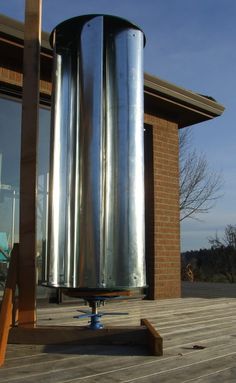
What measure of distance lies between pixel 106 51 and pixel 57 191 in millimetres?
1116

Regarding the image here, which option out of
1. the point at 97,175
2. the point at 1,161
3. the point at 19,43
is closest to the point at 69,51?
the point at 97,175

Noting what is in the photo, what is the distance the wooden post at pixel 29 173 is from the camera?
11.1ft

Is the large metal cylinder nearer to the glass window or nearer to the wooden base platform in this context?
the wooden base platform

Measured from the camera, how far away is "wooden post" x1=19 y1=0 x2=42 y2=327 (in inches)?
133

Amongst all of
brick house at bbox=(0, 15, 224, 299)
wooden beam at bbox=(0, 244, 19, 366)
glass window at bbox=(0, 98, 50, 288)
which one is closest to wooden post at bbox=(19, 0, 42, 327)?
wooden beam at bbox=(0, 244, 19, 366)

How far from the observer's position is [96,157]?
3352 millimetres

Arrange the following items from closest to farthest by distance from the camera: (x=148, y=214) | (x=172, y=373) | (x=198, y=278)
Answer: (x=172, y=373)
(x=148, y=214)
(x=198, y=278)

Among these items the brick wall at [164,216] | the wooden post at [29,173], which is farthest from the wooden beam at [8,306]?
the brick wall at [164,216]

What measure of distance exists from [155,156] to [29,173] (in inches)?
167

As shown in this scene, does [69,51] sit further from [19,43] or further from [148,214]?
[148,214]

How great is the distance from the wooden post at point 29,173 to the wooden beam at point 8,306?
0.19 ft

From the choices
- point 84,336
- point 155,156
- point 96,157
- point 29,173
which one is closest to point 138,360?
point 84,336

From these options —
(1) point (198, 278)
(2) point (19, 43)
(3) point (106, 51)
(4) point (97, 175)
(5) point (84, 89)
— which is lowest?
(1) point (198, 278)

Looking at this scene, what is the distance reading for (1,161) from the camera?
5.94 m
